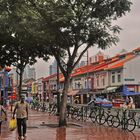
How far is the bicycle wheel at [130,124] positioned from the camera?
23.0 meters

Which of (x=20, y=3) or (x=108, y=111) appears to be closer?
(x=20, y=3)

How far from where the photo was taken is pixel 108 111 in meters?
26.6

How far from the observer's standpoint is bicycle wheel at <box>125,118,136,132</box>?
23044mm

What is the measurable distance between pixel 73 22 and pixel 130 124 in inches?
232

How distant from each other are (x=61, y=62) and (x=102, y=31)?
159 inches

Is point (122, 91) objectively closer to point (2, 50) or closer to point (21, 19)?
point (2, 50)

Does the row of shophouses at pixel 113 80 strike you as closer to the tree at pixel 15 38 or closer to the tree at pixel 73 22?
the tree at pixel 15 38

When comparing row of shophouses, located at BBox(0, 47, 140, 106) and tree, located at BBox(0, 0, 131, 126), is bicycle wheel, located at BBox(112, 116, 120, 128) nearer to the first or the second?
tree, located at BBox(0, 0, 131, 126)

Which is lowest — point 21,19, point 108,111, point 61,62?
point 108,111

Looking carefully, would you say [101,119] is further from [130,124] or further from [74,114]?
[74,114]

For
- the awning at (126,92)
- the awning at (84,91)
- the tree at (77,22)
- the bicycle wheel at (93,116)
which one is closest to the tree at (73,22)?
the tree at (77,22)

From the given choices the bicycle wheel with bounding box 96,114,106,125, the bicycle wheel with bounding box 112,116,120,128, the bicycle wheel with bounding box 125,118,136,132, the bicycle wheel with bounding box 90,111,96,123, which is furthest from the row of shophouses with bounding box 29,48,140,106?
the bicycle wheel with bounding box 125,118,136,132

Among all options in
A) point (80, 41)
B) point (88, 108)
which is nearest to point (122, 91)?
point (88, 108)

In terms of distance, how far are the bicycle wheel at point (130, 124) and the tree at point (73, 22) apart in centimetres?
358
